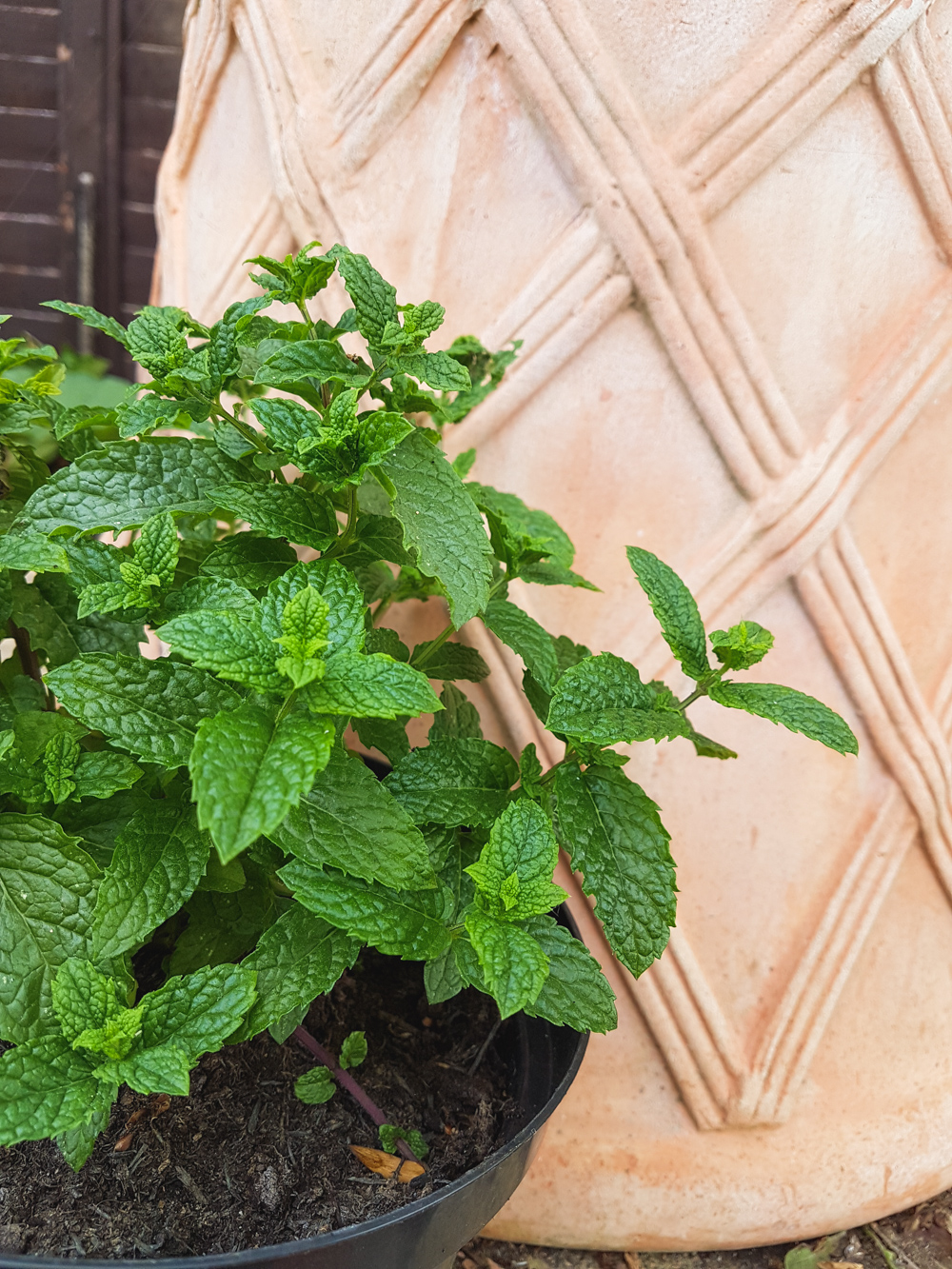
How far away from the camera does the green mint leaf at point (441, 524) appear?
549mm

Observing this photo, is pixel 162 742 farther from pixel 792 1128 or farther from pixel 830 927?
pixel 792 1128

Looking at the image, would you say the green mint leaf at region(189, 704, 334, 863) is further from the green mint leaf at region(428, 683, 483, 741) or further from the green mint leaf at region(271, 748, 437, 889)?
the green mint leaf at region(428, 683, 483, 741)

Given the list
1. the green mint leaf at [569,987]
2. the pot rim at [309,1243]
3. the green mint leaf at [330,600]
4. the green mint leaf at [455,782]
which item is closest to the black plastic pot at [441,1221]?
the pot rim at [309,1243]

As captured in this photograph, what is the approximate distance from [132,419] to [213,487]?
0.23 feet

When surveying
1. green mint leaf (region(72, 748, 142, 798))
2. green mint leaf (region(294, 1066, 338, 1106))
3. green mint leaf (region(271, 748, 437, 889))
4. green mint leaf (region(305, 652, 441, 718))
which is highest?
green mint leaf (region(305, 652, 441, 718))

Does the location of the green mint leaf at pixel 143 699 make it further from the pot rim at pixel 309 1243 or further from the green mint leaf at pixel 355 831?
the pot rim at pixel 309 1243

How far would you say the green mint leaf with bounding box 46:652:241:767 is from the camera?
20.4 inches

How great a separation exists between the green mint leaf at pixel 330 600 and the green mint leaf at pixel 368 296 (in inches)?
6.1

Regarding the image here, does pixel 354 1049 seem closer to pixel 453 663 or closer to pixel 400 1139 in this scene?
pixel 400 1139

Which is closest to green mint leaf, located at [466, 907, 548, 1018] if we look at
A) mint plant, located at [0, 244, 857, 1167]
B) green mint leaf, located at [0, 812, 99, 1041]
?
mint plant, located at [0, 244, 857, 1167]

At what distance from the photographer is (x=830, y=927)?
87 cm

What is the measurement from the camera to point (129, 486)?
1.96 ft

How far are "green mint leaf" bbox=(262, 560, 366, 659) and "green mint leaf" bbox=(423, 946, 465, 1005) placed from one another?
23 centimetres

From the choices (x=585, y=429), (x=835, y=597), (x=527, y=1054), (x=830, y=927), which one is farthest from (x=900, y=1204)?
(x=585, y=429)
